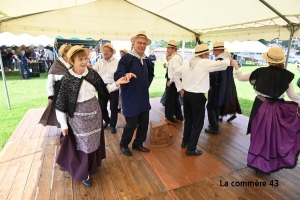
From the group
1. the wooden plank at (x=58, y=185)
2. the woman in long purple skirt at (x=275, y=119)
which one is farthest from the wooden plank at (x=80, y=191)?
the woman in long purple skirt at (x=275, y=119)

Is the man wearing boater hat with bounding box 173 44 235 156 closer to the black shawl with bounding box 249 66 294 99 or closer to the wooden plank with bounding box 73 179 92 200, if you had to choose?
the black shawl with bounding box 249 66 294 99

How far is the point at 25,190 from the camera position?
1.98 metres

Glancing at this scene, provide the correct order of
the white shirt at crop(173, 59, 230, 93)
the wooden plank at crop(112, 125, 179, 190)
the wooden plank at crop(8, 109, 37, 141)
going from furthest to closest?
the wooden plank at crop(8, 109, 37, 141), the white shirt at crop(173, 59, 230, 93), the wooden plank at crop(112, 125, 179, 190)

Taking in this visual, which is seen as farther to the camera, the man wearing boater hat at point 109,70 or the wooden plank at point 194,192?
the man wearing boater hat at point 109,70

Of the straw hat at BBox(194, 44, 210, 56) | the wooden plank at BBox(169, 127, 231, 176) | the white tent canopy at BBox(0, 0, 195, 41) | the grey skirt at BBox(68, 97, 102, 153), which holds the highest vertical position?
the white tent canopy at BBox(0, 0, 195, 41)

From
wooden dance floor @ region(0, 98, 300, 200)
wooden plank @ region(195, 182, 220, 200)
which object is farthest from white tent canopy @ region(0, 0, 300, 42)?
wooden plank @ region(195, 182, 220, 200)

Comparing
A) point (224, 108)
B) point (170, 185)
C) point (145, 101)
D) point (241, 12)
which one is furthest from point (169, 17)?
point (170, 185)

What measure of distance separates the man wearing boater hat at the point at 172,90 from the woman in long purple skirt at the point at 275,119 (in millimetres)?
1554

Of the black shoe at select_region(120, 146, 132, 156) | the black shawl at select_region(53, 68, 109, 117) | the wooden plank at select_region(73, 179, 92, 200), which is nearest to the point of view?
the black shawl at select_region(53, 68, 109, 117)

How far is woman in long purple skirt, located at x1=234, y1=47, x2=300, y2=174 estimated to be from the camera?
2.04 meters

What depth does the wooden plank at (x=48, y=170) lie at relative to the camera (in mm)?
1953

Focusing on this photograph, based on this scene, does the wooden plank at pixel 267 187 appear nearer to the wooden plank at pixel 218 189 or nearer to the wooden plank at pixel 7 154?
the wooden plank at pixel 218 189

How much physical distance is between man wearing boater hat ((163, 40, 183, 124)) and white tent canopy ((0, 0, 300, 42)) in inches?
35.7

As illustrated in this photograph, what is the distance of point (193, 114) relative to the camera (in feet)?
8.44
